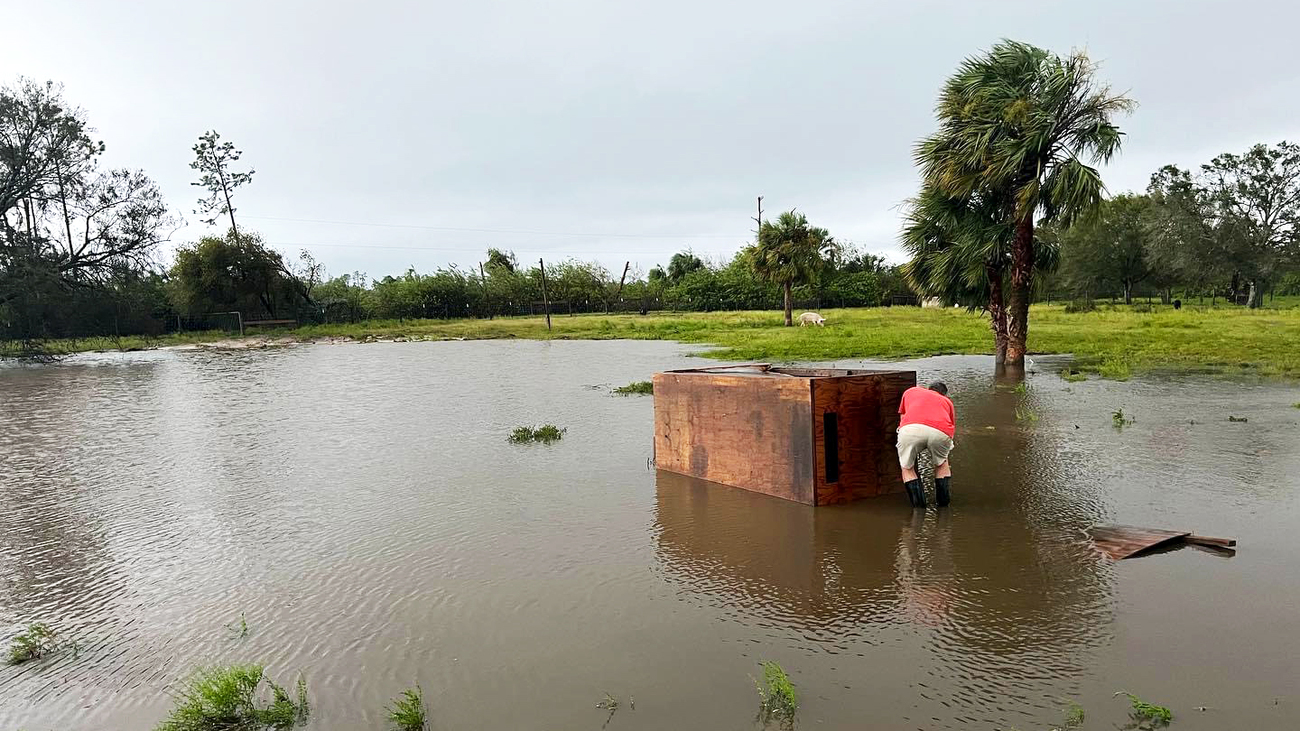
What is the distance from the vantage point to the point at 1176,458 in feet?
25.7

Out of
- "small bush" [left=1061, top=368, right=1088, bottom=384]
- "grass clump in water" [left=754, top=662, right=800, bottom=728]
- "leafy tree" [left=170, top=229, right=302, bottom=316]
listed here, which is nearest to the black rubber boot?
"grass clump in water" [left=754, top=662, right=800, bottom=728]

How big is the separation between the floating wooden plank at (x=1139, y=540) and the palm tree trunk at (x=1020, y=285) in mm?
11169

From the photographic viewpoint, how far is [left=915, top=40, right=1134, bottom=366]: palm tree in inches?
560

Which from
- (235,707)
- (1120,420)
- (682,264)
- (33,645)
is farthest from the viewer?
(682,264)

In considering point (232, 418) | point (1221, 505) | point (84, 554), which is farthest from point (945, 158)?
point (84, 554)

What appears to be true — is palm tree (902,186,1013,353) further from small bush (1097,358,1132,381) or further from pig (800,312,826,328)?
pig (800,312,826,328)

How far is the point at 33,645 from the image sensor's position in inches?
159

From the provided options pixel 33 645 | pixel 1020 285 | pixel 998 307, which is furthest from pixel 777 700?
pixel 998 307

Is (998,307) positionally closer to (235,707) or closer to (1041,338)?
(1041,338)

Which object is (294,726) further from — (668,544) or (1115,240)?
(1115,240)

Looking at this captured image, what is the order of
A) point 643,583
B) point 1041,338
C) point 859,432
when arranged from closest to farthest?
point 643,583, point 859,432, point 1041,338

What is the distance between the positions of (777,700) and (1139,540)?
339 cm

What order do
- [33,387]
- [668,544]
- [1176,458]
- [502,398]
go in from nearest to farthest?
1. [668,544]
2. [1176,458]
3. [502,398]
4. [33,387]

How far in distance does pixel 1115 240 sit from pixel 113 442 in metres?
58.6
